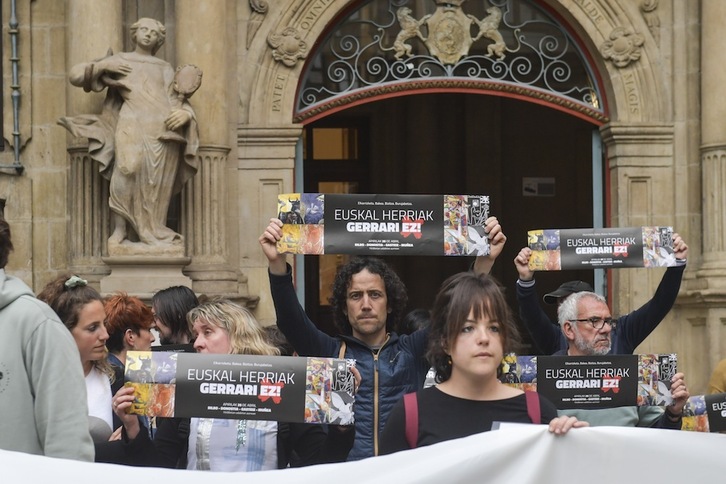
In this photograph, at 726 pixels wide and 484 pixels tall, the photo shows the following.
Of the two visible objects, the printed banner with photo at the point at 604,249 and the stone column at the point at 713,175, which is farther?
the stone column at the point at 713,175

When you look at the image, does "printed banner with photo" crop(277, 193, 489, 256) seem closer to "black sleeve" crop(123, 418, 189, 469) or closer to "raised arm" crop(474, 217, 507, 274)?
"raised arm" crop(474, 217, 507, 274)

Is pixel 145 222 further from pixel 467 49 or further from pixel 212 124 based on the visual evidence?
pixel 467 49

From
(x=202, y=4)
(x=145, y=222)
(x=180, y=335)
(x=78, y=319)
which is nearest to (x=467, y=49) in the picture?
(x=202, y=4)

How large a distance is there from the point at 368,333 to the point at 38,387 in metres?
1.74

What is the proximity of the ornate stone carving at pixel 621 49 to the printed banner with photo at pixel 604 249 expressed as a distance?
5.51 m

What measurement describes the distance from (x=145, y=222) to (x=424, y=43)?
3.02m

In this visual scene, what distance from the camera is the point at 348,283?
21.4ft

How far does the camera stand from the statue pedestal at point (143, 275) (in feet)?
37.5

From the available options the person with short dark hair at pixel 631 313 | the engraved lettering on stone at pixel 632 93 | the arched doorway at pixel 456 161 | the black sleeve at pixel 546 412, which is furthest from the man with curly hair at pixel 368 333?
Result: the arched doorway at pixel 456 161

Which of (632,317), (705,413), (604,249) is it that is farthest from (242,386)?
(632,317)

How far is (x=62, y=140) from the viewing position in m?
12.4

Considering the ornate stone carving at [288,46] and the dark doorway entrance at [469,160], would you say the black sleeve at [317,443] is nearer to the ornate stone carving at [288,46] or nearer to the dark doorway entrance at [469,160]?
the ornate stone carving at [288,46]

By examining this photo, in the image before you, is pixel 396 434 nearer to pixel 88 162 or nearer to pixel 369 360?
pixel 369 360

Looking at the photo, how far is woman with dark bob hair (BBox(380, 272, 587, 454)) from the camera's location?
488 cm
